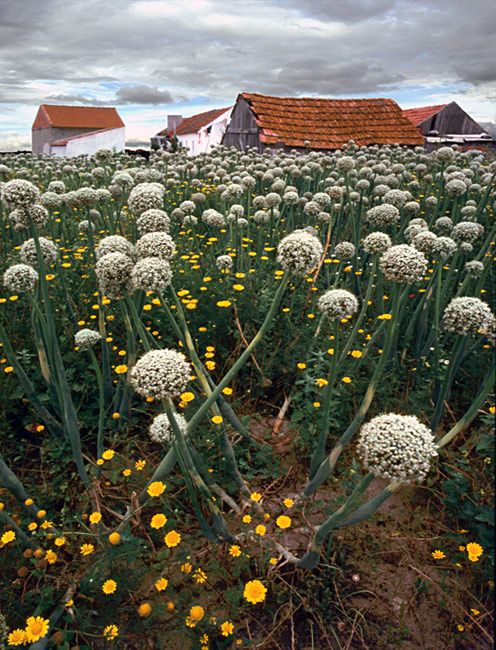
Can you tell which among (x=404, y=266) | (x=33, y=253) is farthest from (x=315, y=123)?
(x=404, y=266)

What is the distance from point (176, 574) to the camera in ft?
7.37

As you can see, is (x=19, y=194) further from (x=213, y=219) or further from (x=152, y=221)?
(x=213, y=219)

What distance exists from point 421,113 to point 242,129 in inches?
747

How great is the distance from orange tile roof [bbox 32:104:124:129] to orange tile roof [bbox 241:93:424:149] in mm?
27537

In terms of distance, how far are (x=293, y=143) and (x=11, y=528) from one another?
16.3 m

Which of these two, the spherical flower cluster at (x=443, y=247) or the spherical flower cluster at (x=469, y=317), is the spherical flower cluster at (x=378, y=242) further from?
the spherical flower cluster at (x=469, y=317)

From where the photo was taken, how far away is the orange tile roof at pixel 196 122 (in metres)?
38.6

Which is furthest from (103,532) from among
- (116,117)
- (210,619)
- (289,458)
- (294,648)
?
(116,117)

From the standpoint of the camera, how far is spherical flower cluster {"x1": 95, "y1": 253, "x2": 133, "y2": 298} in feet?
6.28

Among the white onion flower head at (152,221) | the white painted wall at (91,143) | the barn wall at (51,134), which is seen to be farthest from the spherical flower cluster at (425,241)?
the barn wall at (51,134)

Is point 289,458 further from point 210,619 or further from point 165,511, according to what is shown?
point 210,619

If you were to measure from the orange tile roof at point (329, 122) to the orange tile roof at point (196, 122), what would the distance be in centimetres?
2194

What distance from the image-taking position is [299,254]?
179 cm

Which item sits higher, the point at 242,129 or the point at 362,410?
the point at 242,129
